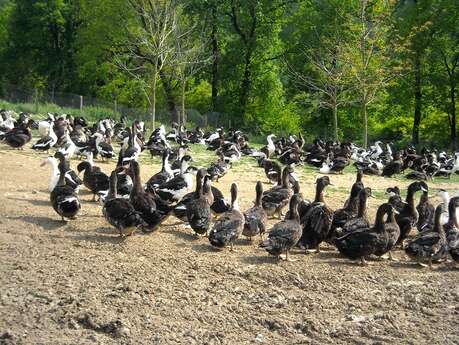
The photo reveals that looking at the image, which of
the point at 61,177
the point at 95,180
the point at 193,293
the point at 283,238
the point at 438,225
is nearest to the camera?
the point at 193,293

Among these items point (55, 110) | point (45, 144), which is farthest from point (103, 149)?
point (55, 110)

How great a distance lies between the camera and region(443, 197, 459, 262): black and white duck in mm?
9969

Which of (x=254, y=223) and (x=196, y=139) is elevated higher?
(x=196, y=139)

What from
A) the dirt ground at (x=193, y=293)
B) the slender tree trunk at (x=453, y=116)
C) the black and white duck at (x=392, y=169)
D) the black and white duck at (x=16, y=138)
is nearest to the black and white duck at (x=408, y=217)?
the dirt ground at (x=193, y=293)

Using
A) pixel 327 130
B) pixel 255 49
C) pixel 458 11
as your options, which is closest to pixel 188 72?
pixel 255 49

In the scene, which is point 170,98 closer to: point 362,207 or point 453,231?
point 362,207

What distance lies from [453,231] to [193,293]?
4995 mm

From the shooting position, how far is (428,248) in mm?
9930

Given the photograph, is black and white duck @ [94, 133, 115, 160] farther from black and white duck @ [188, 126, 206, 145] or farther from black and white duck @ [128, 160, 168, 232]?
black and white duck @ [188, 126, 206, 145]

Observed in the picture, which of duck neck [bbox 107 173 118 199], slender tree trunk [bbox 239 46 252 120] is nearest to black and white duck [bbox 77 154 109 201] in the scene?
duck neck [bbox 107 173 118 199]

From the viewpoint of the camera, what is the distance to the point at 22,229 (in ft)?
33.7

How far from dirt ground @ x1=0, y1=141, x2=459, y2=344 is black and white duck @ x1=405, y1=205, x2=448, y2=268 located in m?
0.20

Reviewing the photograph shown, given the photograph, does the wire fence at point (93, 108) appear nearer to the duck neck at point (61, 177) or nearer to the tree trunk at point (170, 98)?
the tree trunk at point (170, 98)

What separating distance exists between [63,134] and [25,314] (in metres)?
15.2
